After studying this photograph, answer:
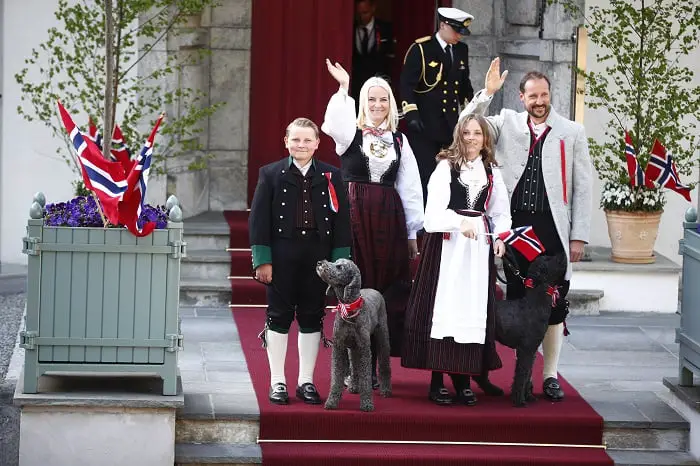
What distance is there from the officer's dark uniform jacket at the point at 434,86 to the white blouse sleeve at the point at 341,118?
7.47 feet

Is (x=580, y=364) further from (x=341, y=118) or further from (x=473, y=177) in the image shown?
(x=341, y=118)

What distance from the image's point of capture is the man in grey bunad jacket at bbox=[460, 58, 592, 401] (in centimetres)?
773

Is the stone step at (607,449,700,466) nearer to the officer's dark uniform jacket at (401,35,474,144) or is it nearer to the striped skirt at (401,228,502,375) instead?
the striped skirt at (401,228,502,375)

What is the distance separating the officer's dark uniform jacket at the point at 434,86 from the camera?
10.1 metres

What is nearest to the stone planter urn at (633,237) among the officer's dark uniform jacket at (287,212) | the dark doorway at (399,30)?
the dark doorway at (399,30)

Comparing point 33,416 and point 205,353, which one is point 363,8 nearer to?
point 205,353

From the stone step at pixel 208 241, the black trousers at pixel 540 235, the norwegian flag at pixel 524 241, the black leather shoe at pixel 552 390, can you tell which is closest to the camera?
the norwegian flag at pixel 524 241

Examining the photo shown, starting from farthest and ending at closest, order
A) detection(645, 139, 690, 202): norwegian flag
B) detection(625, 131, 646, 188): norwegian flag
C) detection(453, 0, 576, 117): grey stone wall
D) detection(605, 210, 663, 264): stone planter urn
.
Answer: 1. detection(453, 0, 576, 117): grey stone wall
2. detection(605, 210, 663, 264): stone planter urn
3. detection(625, 131, 646, 188): norwegian flag
4. detection(645, 139, 690, 202): norwegian flag

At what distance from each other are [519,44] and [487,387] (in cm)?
424

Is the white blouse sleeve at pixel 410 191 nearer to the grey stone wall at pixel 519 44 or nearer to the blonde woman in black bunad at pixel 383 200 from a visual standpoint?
the blonde woman in black bunad at pixel 383 200

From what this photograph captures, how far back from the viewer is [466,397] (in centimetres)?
765

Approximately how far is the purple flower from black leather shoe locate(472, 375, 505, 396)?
74.4 inches

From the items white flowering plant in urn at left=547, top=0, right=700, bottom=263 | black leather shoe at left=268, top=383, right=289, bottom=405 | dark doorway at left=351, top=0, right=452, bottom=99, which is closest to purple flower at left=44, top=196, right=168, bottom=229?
black leather shoe at left=268, top=383, right=289, bottom=405

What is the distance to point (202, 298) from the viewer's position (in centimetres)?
1026
